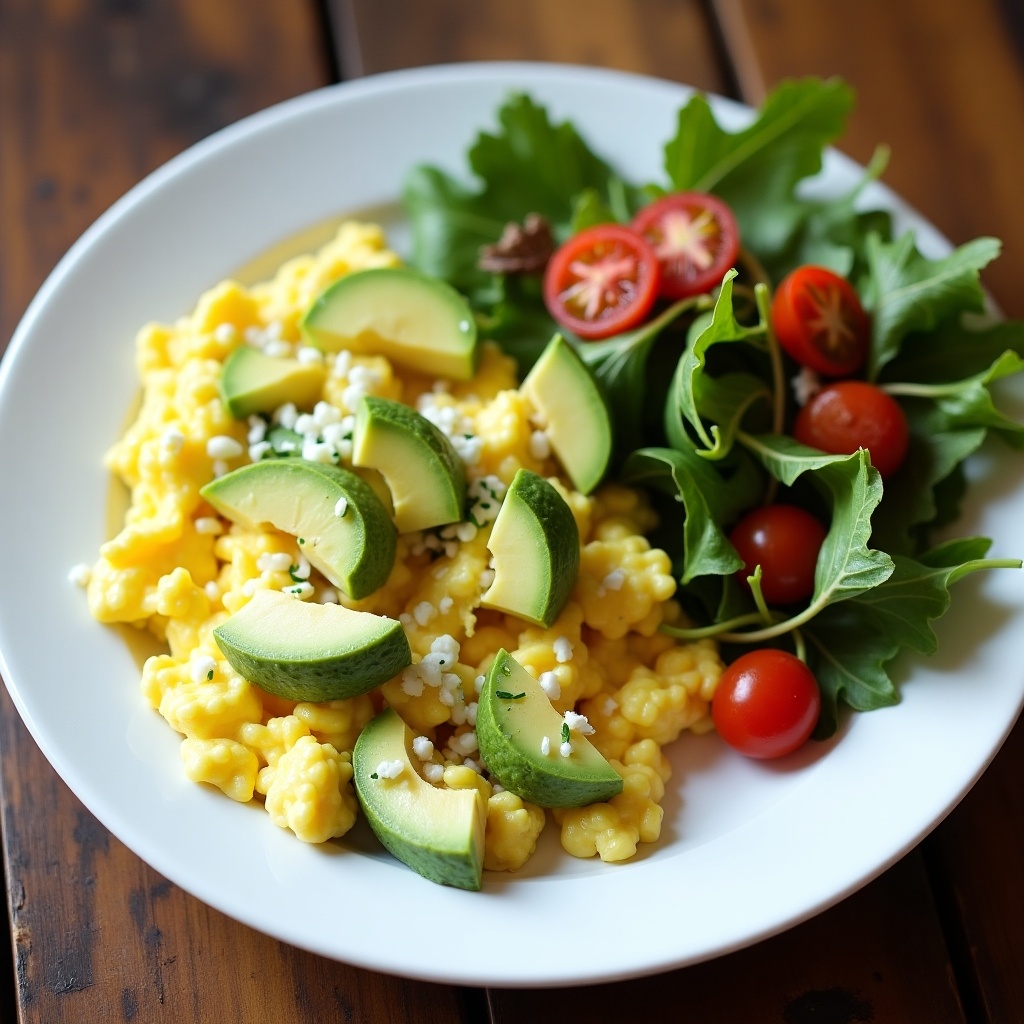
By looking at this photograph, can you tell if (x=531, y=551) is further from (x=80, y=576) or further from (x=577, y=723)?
(x=80, y=576)

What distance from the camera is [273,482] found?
7.15 ft

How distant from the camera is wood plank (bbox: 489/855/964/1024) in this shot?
2121 mm

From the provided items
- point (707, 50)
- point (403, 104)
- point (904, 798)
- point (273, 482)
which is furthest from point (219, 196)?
point (904, 798)

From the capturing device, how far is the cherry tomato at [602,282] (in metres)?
2.57

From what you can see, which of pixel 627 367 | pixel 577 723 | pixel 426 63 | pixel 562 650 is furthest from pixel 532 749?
pixel 426 63

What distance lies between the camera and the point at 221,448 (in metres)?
2.31

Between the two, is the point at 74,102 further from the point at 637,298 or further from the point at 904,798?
the point at 904,798

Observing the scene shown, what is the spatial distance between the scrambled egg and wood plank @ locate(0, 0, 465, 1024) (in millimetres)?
345

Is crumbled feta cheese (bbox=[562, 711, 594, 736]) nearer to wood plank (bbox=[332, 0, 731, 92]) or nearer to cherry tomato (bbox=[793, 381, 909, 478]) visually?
cherry tomato (bbox=[793, 381, 909, 478])

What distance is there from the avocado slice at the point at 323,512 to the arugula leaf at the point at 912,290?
126 centimetres

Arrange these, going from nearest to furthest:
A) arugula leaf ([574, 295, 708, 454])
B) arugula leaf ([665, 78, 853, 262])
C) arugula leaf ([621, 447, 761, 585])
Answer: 1. arugula leaf ([621, 447, 761, 585])
2. arugula leaf ([574, 295, 708, 454])
3. arugula leaf ([665, 78, 853, 262])

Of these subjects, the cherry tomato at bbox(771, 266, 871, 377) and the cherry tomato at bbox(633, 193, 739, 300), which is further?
the cherry tomato at bbox(633, 193, 739, 300)

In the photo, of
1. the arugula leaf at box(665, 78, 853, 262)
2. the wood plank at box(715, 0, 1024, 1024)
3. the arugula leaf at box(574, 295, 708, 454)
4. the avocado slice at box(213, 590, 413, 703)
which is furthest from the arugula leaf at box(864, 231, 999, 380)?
the avocado slice at box(213, 590, 413, 703)

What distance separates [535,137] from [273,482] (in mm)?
1260
